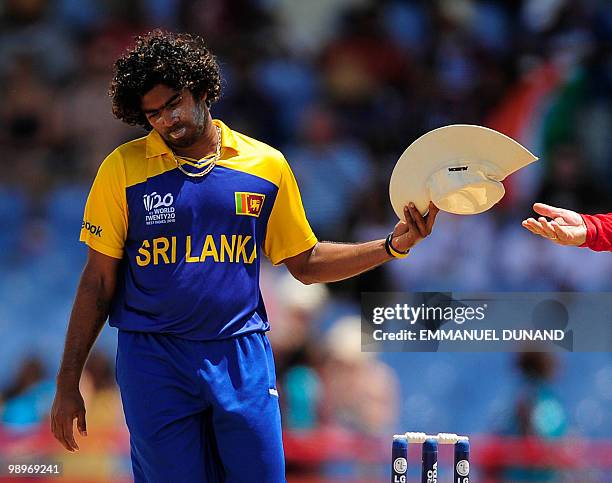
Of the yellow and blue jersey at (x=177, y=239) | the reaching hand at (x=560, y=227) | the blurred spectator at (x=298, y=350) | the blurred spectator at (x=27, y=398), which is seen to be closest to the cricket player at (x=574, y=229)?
the reaching hand at (x=560, y=227)

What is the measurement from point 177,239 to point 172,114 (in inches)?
14.6

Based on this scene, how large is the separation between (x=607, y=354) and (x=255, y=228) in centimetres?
316

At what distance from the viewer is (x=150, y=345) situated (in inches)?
132

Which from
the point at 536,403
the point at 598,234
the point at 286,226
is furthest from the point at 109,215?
the point at 536,403

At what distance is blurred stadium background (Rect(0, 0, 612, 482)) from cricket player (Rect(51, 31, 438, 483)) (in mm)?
2662

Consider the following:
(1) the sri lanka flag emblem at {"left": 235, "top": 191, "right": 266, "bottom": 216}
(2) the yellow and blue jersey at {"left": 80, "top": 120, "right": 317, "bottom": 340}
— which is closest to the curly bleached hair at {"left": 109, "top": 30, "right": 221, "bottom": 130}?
(2) the yellow and blue jersey at {"left": 80, "top": 120, "right": 317, "bottom": 340}

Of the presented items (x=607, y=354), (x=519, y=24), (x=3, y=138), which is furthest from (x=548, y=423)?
(x=3, y=138)

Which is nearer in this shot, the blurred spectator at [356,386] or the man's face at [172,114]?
the man's face at [172,114]

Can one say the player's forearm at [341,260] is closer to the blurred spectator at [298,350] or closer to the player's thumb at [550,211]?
the player's thumb at [550,211]

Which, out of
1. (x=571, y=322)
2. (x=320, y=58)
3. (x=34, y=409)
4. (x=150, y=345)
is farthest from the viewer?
(x=320, y=58)

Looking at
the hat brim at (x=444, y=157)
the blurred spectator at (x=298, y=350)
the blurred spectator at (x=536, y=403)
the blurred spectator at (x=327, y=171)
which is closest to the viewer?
the hat brim at (x=444, y=157)

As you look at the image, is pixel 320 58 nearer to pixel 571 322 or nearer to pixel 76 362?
pixel 571 322

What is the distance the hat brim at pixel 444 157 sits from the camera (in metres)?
3.40

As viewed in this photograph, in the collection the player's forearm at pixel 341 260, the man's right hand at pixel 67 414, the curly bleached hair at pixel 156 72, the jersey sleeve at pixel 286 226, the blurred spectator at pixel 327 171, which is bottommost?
the man's right hand at pixel 67 414
